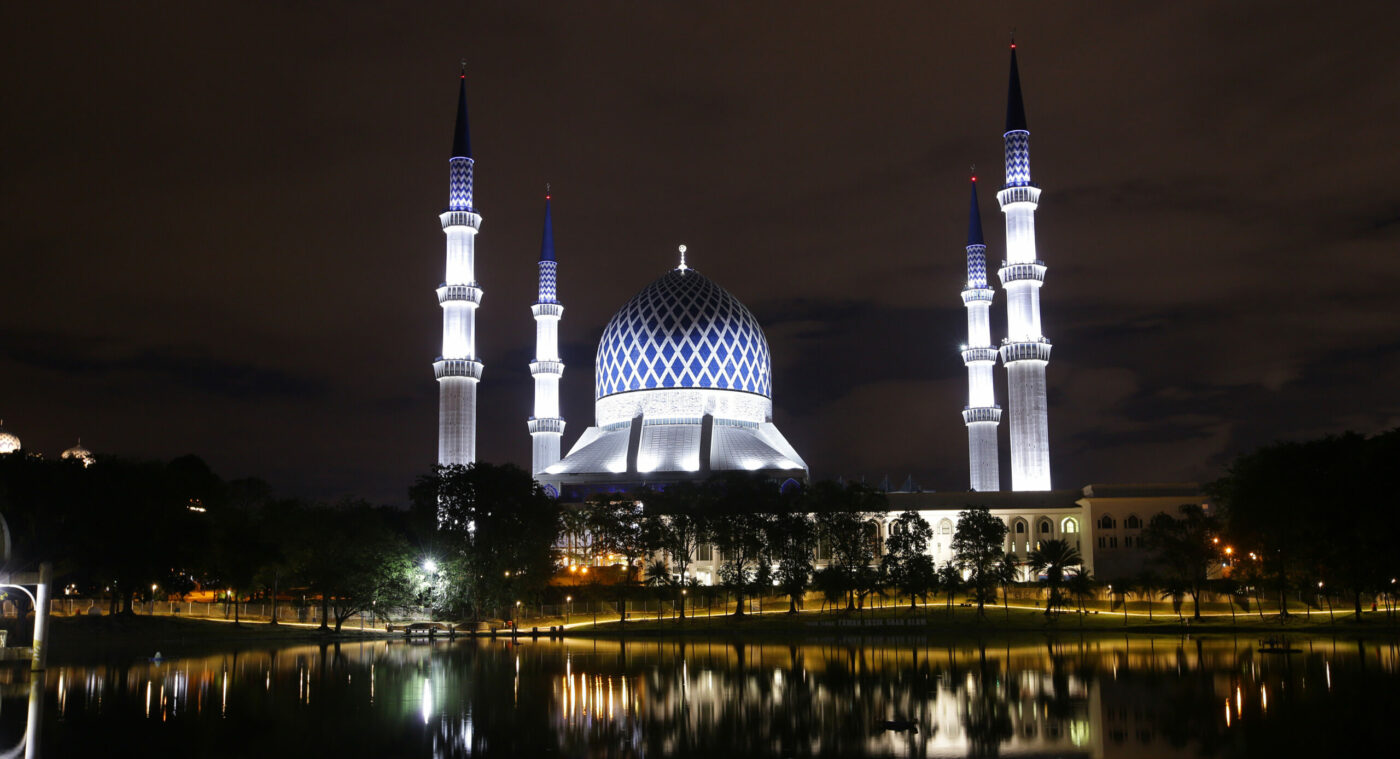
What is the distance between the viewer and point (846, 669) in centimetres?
2739

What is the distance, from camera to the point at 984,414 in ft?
229

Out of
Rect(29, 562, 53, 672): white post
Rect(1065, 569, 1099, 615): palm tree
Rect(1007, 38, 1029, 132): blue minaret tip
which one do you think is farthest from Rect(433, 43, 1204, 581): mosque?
Rect(29, 562, 53, 672): white post

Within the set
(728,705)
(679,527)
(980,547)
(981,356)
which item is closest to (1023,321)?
(981,356)

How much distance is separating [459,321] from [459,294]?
1.36 m

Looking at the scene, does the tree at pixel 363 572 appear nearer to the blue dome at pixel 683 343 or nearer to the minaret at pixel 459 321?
the minaret at pixel 459 321

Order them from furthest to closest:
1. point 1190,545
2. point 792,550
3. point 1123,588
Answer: point 792,550 < point 1123,588 < point 1190,545

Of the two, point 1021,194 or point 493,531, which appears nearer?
point 493,531

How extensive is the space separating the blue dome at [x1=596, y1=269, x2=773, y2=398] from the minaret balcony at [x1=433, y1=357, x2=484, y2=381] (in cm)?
1315

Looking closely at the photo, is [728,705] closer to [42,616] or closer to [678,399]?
[42,616]

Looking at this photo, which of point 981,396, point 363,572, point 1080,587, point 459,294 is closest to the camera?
point 363,572

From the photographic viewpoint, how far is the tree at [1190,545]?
4694 cm

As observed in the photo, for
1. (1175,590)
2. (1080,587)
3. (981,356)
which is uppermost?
(981,356)

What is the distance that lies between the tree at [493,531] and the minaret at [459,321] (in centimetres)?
1192

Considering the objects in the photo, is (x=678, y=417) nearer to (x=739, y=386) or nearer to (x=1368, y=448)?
(x=739, y=386)
